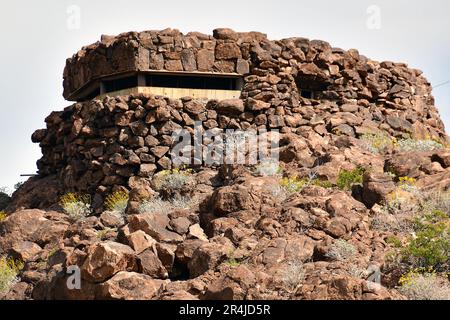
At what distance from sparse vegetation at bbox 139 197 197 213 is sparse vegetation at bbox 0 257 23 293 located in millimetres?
3111

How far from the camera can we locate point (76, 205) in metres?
21.8

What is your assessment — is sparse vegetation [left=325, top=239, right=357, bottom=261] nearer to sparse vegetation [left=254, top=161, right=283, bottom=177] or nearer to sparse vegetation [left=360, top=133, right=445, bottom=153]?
sparse vegetation [left=254, top=161, right=283, bottom=177]

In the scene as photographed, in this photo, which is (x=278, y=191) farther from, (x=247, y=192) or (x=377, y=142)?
(x=377, y=142)

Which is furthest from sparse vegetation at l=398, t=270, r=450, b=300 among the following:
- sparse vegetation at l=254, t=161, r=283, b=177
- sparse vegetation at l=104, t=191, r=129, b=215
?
sparse vegetation at l=104, t=191, r=129, b=215

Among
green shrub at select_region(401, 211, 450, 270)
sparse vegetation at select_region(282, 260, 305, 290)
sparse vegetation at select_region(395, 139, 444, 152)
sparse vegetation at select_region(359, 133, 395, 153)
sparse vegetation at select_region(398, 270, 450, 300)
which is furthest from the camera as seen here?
sparse vegetation at select_region(395, 139, 444, 152)

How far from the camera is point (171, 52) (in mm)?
22844

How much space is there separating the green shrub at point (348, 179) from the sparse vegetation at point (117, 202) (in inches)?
216

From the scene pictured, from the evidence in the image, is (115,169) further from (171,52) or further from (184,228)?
(184,228)

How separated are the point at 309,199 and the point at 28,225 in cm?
724

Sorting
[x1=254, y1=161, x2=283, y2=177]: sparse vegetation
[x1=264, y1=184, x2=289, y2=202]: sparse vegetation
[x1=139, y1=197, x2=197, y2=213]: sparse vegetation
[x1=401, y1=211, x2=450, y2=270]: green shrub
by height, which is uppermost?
[x1=254, y1=161, x2=283, y2=177]: sparse vegetation

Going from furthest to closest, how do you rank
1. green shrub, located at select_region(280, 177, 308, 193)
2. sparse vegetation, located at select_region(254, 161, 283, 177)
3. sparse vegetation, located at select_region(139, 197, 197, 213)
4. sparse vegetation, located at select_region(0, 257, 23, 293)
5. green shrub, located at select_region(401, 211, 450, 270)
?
sparse vegetation, located at select_region(254, 161, 283, 177), sparse vegetation, located at select_region(139, 197, 197, 213), green shrub, located at select_region(280, 177, 308, 193), sparse vegetation, located at select_region(0, 257, 23, 293), green shrub, located at select_region(401, 211, 450, 270)

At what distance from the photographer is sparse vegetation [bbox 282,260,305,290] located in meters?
14.0

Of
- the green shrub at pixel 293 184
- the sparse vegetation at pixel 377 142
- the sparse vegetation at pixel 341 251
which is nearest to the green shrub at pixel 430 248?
the sparse vegetation at pixel 341 251

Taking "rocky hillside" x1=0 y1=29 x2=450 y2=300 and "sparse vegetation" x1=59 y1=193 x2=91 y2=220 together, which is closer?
"rocky hillside" x1=0 y1=29 x2=450 y2=300
